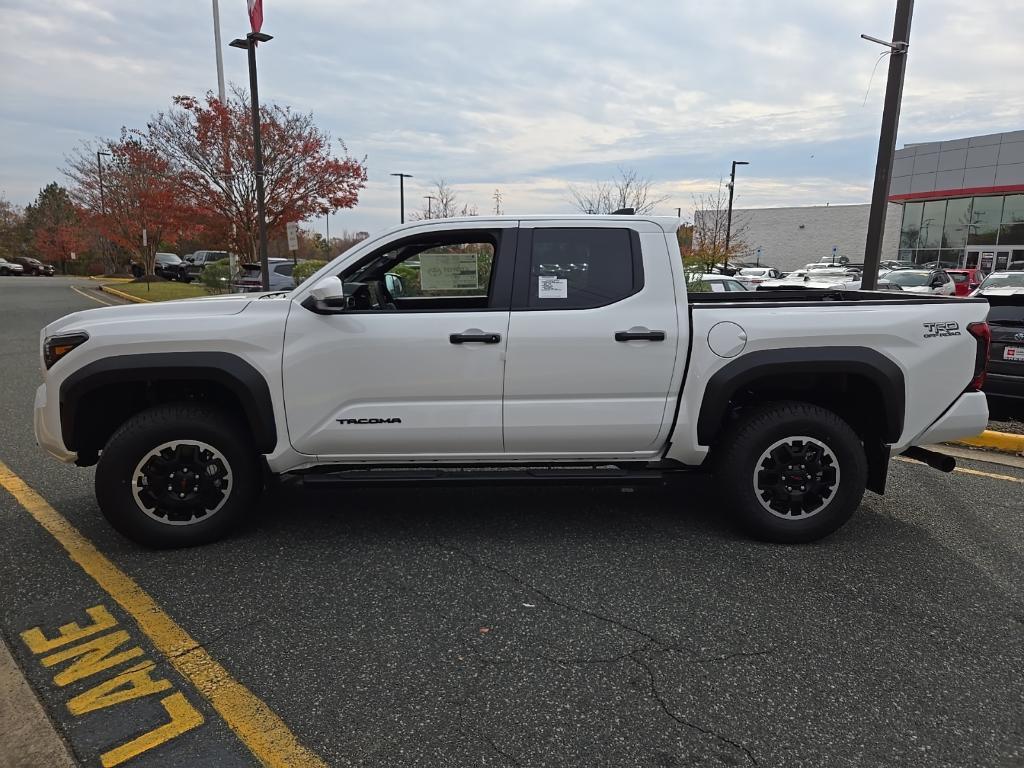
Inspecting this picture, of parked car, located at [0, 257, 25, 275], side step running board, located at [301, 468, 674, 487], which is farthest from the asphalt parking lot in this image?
parked car, located at [0, 257, 25, 275]

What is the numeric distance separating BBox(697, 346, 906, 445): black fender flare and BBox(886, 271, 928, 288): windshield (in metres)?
17.7

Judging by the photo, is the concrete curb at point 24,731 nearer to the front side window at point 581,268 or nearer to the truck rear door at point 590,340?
the truck rear door at point 590,340

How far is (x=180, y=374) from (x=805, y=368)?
3431 millimetres

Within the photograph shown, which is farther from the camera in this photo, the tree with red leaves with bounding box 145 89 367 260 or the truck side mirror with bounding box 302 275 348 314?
the tree with red leaves with bounding box 145 89 367 260

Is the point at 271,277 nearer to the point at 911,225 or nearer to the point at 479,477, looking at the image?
the point at 479,477

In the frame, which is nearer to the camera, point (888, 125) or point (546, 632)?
point (546, 632)

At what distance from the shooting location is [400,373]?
378 cm

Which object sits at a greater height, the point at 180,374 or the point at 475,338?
the point at 475,338

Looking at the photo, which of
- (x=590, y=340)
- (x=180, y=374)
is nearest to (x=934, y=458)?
(x=590, y=340)

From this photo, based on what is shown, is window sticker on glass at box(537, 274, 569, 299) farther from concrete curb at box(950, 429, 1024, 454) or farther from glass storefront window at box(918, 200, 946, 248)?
glass storefront window at box(918, 200, 946, 248)

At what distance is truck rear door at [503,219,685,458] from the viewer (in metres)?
3.81

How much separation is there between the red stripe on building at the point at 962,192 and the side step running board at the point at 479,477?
42.0 meters

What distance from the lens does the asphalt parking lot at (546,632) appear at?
243 centimetres

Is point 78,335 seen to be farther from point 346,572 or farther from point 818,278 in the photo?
point 818,278
